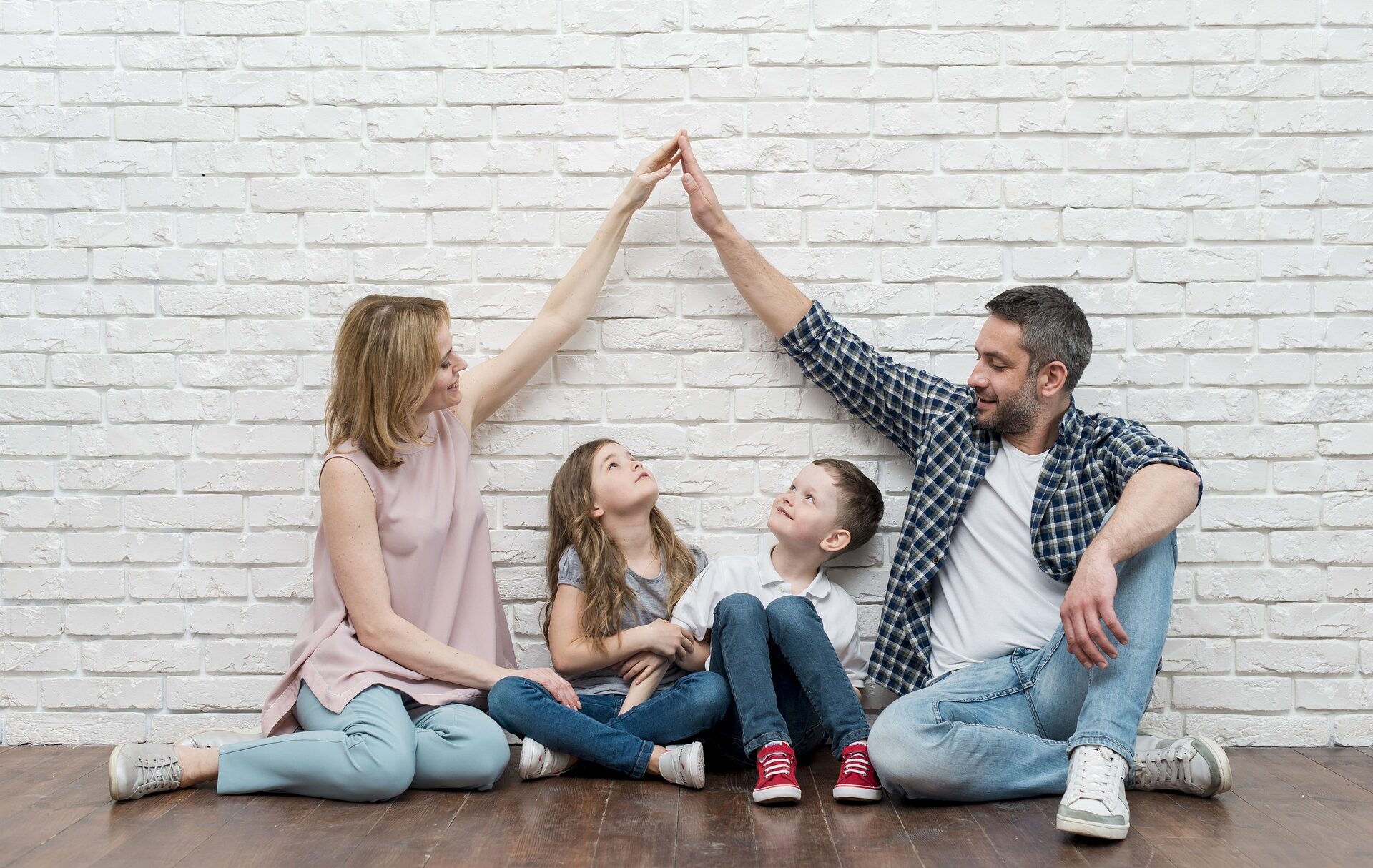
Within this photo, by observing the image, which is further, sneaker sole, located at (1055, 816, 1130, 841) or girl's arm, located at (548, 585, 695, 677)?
girl's arm, located at (548, 585, 695, 677)

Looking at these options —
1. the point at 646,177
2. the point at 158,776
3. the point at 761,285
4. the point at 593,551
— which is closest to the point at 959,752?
the point at 593,551

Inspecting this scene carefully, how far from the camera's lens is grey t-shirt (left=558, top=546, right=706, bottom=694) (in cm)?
259

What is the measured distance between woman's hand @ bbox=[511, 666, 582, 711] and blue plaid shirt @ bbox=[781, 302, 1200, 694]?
73 centimetres

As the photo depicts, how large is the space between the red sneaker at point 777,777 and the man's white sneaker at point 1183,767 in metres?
0.74

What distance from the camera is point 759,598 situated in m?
2.59

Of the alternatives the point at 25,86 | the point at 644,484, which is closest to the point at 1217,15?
the point at 644,484

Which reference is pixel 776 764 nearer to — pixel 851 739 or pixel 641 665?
pixel 851 739

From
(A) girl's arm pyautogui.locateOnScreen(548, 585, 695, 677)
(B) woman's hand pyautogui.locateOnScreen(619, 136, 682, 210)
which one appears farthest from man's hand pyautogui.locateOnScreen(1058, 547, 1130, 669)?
(B) woman's hand pyautogui.locateOnScreen(619, 136, 682, 210)

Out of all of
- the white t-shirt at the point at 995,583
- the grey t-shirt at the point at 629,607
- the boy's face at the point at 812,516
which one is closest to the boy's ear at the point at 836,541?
the boy's face at the point at 812,516

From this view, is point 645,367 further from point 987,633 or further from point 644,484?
point 987,633

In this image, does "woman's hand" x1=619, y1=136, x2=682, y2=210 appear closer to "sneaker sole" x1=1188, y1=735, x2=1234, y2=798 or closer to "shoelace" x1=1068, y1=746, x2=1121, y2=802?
"shoelace" x1=1068, y1=746, x2=1121, y2=802

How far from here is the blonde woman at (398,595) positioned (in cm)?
227

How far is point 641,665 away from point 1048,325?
1232mm

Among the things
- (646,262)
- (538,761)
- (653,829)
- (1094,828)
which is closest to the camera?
(1094,828)
